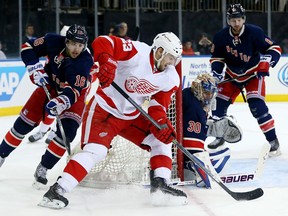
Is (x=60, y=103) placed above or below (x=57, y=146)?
above

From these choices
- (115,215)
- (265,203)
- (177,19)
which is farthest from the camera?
(177,19)

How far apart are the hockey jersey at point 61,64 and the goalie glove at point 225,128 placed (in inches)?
34.7

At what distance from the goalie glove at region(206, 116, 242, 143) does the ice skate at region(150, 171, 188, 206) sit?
111 cm

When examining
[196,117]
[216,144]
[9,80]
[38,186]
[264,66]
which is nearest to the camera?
[38,186]

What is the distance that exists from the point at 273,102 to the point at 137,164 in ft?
17.5

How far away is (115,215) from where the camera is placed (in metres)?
3.48

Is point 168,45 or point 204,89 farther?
point 204,89

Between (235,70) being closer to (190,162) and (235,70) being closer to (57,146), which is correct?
(190,162)

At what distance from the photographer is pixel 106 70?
3.46m

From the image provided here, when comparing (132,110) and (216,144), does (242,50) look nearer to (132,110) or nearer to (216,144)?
(216,144)

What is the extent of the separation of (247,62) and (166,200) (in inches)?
80.1

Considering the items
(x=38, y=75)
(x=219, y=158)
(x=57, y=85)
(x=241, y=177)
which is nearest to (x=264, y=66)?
(x=219, y=158)

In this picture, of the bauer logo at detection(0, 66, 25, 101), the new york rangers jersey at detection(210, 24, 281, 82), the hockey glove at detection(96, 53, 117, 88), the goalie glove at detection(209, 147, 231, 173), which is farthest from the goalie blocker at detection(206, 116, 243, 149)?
the bauer logo at detection(0, 66, 25, 101)

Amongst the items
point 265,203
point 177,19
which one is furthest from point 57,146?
point 177,19
